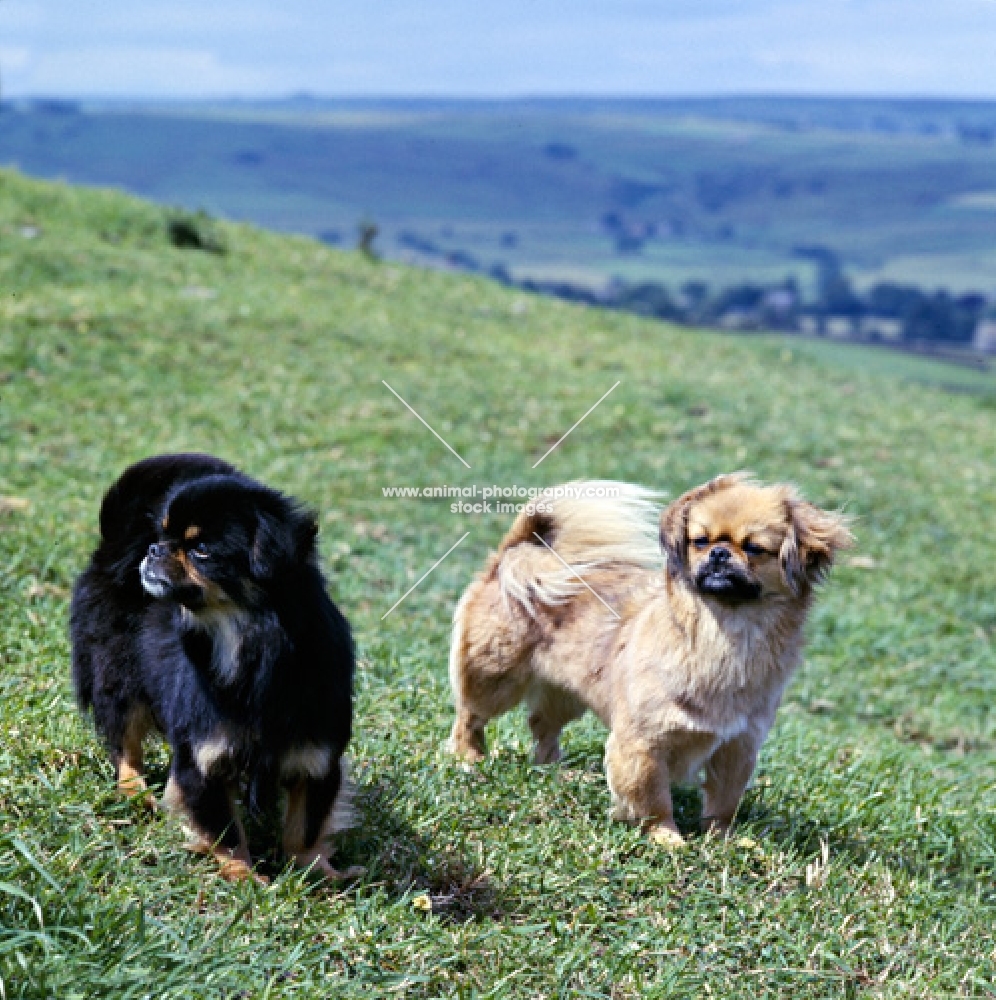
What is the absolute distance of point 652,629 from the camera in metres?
4.29

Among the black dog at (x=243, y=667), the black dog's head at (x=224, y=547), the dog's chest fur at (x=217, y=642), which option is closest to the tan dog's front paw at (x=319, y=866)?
the black dog at (x=243, y=667)

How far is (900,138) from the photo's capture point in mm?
82750

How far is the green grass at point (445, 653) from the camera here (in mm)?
3330

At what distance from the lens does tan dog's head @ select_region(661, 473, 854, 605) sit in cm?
→ 393

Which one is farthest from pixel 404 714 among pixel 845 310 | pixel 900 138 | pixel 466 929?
pixel 900 138

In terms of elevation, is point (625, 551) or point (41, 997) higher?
point (625, 551)

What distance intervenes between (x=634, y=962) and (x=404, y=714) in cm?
190

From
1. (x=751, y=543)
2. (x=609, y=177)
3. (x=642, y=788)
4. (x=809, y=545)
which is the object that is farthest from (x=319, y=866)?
(x=609, y=177)

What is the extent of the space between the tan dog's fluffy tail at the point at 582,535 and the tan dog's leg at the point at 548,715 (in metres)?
0.38

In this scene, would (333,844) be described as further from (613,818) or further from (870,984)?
(870,984)

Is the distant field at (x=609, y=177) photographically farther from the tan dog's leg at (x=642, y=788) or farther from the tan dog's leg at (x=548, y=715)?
the tan dog's leg at (x=642, y=788)

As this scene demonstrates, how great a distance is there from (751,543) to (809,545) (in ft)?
0.64

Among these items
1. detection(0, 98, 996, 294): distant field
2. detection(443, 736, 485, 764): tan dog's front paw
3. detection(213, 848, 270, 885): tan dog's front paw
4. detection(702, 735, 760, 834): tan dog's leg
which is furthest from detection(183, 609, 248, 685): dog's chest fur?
detection(0, 98, 996, 294): distant field

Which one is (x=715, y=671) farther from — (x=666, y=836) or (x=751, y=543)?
(x=666, y=836)
